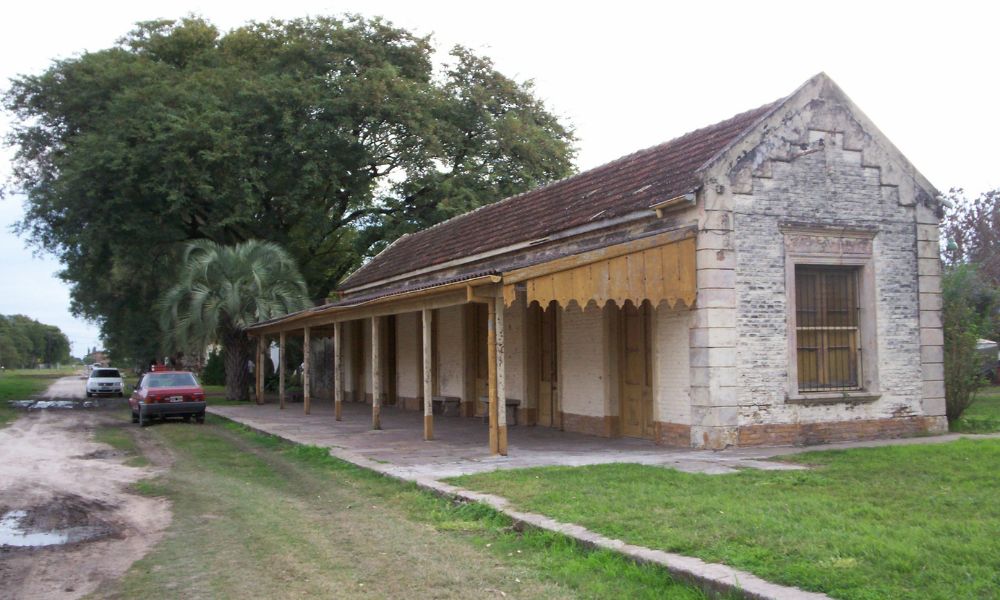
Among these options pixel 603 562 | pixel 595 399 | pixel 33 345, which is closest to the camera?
Result: pixel 603 562

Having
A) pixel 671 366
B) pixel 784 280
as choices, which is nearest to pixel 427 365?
pixel 671 366

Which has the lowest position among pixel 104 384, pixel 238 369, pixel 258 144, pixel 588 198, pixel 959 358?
pixel 104 384

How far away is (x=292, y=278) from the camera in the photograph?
28.7m

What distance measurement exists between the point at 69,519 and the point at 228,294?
18635 mm

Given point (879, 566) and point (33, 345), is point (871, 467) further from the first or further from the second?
point (33, 345)

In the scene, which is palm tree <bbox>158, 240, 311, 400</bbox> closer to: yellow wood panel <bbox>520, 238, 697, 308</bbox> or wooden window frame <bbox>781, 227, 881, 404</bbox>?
yellow wood panel <bbox>520, 238, 697, 308</bbox>

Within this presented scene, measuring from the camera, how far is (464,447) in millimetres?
14062

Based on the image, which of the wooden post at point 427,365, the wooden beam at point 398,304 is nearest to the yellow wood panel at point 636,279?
the wooden beam at point 398,304

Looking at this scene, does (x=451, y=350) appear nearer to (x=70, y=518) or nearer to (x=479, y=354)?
(x=479, y=354)

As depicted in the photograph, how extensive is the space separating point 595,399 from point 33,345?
154113mm

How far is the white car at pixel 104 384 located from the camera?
130 feet

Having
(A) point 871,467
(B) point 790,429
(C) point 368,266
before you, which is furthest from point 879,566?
(C) point 368,266

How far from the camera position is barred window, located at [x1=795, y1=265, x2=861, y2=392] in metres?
13.4

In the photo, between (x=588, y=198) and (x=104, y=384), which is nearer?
(x=588, y=198)
